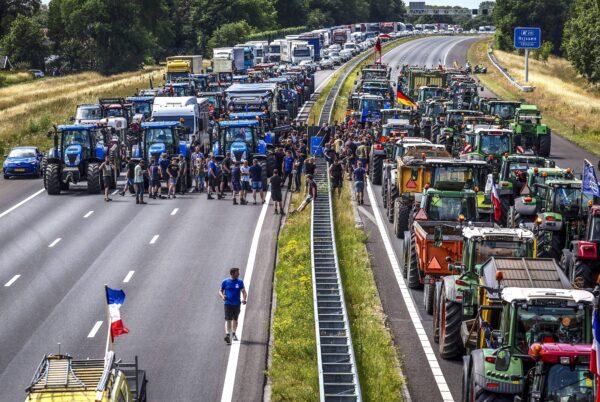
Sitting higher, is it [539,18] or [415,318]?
[539,18]

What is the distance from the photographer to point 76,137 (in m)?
43.2

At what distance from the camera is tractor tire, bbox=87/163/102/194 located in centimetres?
4244

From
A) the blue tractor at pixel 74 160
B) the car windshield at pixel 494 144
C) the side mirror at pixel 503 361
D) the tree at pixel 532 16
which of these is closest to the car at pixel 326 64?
the tree at pixel 532 16

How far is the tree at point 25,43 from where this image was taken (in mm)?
132000

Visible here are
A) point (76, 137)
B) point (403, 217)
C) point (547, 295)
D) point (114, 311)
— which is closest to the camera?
point (547, 295)

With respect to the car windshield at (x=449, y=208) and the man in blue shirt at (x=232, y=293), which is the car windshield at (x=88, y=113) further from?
the man in blue shirt at (x=232, y=293)

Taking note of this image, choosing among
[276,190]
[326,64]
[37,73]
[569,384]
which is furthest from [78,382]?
[37,73]

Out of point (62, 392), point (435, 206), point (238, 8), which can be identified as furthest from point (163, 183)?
point (238, 8)

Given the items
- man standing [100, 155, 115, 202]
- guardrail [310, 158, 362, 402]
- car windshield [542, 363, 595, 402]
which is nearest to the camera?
car windshield [542, 363, 595, 402]

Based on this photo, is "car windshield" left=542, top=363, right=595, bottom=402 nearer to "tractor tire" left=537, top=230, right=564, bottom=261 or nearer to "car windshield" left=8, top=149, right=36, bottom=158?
"tractor tire" left=537, top=230, right=564, bottom=261

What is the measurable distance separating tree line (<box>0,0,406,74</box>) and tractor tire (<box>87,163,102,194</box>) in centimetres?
8028

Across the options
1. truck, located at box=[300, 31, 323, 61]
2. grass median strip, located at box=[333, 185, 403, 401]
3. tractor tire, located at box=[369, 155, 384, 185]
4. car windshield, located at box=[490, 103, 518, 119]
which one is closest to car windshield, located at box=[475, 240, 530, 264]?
grass median strip, located at box=[333, 185, 403, 401]

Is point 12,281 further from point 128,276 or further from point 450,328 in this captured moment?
point 450,328

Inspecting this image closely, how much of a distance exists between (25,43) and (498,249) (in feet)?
391
